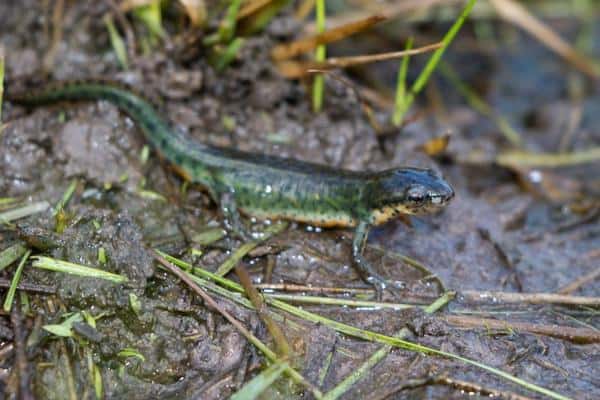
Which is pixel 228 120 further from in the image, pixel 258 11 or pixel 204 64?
pixel 258 11

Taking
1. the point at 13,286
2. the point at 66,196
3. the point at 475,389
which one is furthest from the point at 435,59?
the point at 13,286

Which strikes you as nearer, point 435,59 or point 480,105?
point 435,59

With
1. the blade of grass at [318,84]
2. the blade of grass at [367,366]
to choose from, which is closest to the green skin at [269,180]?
the blade of grass at [367,366]

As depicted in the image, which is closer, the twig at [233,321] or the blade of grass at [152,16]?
the twig at [233,321]

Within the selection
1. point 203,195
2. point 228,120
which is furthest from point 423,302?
point 228,120

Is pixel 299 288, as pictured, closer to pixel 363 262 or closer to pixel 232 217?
pixel 363 262

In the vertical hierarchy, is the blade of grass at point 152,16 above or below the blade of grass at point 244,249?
above

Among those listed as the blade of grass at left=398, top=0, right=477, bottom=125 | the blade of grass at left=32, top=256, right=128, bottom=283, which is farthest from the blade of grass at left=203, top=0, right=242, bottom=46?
the blade of grass at left=32, top=256, right=128, bottom=283

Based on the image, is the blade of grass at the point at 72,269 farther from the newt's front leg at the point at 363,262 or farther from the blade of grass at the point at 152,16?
the blade of grass at the point at 152,16
